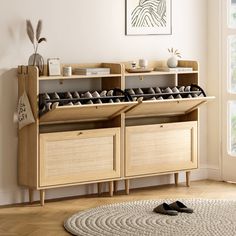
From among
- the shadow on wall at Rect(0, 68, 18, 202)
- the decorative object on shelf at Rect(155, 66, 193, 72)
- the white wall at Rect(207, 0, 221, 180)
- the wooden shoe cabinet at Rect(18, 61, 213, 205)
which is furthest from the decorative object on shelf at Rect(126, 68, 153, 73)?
the shadow on wall at Rect(0, 68, 18, 202)

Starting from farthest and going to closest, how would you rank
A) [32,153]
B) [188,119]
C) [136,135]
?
[188,119]
[136,135]
[32,153]

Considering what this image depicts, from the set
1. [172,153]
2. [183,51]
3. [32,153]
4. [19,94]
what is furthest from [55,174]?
[183,51]

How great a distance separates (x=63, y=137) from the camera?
729cm

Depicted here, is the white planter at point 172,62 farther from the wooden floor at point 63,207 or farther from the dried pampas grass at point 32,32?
the dried pampas grass at point 32,32

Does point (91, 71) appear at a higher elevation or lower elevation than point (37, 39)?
lower

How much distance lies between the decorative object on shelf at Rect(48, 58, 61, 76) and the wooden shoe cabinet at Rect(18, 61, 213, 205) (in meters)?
0.09

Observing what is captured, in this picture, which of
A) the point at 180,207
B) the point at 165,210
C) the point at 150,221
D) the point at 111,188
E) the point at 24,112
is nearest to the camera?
the point at 150,221

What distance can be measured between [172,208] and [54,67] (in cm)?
170

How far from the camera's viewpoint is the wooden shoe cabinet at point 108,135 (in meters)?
7.20

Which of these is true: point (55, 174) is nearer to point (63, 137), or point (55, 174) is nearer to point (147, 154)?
point (63, 137)

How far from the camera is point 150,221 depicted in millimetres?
6512

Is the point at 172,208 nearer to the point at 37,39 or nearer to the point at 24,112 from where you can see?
the point at 24,112

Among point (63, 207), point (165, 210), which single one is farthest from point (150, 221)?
point (63, 207)

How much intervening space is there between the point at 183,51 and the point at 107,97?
1.44 m
